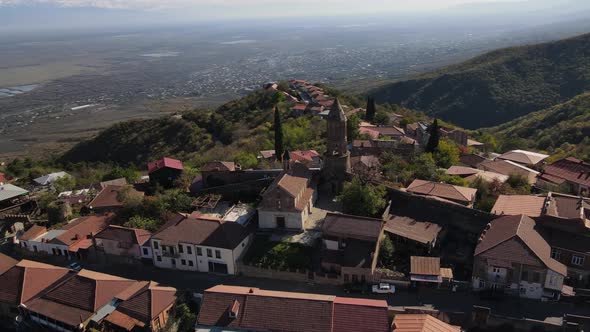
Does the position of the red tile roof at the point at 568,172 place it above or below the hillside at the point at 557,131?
above

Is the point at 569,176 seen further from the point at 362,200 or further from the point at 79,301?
the point at 79,301

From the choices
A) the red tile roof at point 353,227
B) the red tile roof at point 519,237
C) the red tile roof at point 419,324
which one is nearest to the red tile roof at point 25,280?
the red tile roof at point 353,227

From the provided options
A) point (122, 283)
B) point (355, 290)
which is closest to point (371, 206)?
point (355, 290)

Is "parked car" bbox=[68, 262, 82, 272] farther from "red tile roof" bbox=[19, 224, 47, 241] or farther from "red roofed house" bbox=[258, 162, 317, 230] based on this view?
"red roofed house" bbox=[258, 162, 317, 230]

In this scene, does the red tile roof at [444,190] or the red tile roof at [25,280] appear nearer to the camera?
the red tile roof at [25,280]

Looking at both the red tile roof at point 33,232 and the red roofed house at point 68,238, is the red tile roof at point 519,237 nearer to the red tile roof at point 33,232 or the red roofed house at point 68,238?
the red roofed house at point 68,238

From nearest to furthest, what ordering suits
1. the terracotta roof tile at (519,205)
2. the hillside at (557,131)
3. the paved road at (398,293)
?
the paved road at (398,293) → the terracotta roof tile at (519,205) → the hillside at (557,131)

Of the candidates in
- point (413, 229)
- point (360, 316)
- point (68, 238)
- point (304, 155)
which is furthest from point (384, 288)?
point (68, 238)

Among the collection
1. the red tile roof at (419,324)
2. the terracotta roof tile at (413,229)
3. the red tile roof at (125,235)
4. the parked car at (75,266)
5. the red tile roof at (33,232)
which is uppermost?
the terracotta roof tile at (413,229)
